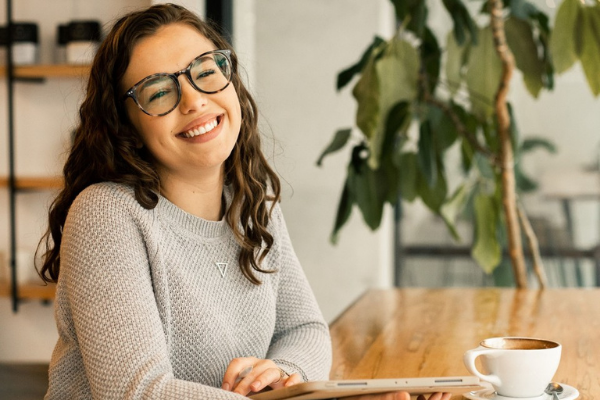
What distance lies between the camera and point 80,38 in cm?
270

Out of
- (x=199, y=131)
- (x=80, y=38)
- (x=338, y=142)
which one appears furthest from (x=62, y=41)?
(x=199, y=131)

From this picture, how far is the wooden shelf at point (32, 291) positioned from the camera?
281cm

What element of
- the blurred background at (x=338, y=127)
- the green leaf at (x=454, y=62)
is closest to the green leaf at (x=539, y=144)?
the blurred background at (x=338, y=127)

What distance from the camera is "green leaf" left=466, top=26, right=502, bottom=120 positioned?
236cm

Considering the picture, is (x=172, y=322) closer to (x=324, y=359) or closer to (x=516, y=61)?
(x=324, y=359)

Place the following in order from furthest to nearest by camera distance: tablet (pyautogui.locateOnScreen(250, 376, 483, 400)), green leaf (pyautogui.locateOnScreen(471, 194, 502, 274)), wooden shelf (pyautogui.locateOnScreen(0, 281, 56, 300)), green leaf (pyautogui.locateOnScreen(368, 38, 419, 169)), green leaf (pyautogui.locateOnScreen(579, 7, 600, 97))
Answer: wooden shelf (pyautogui.locateOnScreen(0, 281, 56, 300)) < green leaf (pyautogui.locateOnScreen(471, 194, 502, 274)) < green leaf (pyautogui.locateOnScreen(368, 38, 419, 169)) < green leaf (pyautogui.locateOnScreen(579, 7, 600, 97)) < tablet (pyautogui.locateOnScreen(250, 376, 483, 400))

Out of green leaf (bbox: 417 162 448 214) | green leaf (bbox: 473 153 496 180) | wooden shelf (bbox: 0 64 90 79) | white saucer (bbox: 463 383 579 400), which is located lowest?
green leaf (bbox: 417 162 448 214)

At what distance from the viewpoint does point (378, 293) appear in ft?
6.57

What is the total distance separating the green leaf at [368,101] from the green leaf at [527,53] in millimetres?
451

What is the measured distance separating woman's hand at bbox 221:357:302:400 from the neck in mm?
277

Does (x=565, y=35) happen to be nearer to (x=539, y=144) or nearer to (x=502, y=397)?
(x=502, y=397)

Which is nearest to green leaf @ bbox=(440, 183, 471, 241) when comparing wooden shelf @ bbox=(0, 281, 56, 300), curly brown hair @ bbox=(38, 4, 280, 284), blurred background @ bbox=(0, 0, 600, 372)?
blurred background @ bbox=(0, 0, 600, 372)

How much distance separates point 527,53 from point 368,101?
1.70ft

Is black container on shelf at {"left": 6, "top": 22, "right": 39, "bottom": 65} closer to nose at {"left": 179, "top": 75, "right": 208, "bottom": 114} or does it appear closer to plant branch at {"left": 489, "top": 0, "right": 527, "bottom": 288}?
plant branch at {"left": 489, "top": 0, "right": 527, "bottom": 288}
